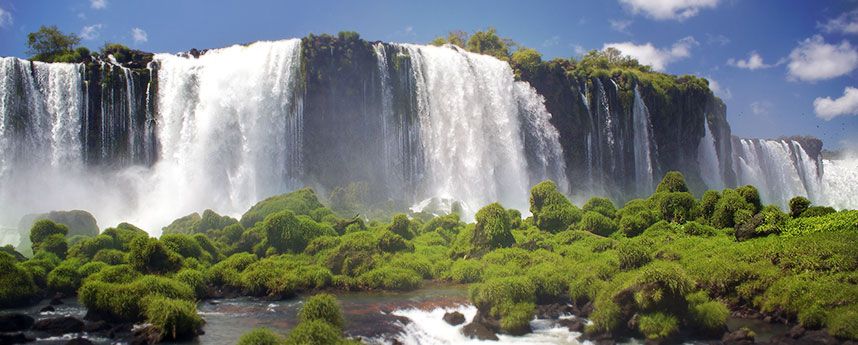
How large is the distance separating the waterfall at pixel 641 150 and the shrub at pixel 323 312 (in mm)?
49581

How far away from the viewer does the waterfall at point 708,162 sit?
2729 inches

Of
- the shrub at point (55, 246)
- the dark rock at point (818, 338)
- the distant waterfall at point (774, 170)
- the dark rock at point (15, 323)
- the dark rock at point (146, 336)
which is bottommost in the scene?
the dark rock at point (818, 338)

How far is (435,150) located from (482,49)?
25113mm

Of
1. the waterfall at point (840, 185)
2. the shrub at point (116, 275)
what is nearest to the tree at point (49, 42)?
the shrub at point (116, 275)

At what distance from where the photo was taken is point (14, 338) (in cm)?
1470

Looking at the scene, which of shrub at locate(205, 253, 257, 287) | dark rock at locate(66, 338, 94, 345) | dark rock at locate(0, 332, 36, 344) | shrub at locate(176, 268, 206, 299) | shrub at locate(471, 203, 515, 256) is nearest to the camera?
dark rock at locate(66, 338, 94, 345)

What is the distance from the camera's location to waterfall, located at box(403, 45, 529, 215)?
47312mm

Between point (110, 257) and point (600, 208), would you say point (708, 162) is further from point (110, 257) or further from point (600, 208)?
point (110, 257)

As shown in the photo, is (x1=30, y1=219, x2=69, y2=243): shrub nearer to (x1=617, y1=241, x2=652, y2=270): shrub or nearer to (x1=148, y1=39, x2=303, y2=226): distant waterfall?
(x1=148, y1=39, x2=303, y2=226): distant waterfall

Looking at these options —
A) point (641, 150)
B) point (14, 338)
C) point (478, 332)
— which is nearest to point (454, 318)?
point (478, 332)

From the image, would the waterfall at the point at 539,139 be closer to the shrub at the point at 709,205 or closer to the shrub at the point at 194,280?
the shrub at the point at 709,205

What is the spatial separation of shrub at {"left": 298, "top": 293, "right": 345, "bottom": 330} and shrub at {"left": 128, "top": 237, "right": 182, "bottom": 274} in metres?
9.02

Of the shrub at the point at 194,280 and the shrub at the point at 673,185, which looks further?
the shrub at the point at 673,185

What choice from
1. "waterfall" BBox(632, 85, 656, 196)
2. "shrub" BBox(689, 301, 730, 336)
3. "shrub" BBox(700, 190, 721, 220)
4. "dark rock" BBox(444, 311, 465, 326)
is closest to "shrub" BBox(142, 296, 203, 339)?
"dark rock" BBox(444, 311, 465, 326)
